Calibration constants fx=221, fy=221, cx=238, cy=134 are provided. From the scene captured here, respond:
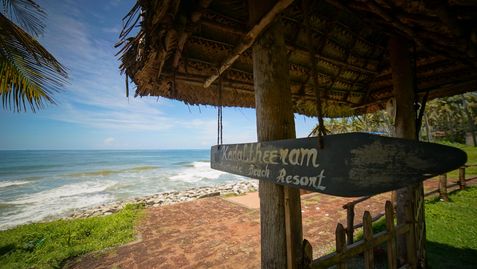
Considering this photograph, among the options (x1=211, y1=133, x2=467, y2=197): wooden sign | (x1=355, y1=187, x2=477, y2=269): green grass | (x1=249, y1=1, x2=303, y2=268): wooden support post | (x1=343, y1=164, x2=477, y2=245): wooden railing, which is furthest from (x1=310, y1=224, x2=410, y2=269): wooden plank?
(x1=355, y1=187, x2=477, y2=269): green grass

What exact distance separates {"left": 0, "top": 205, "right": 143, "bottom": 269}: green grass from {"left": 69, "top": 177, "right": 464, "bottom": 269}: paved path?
1.79ft

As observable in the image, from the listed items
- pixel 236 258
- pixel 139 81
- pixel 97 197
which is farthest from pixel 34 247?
pixel 97 197

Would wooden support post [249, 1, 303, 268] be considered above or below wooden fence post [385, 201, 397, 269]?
above

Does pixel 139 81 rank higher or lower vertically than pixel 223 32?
lower

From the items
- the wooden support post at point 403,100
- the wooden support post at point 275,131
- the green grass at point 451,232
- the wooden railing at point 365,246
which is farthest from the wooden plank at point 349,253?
the green grass at point 451,232

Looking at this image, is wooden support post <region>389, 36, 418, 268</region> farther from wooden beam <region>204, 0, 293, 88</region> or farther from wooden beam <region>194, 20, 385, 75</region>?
wooden beam <region>204, 0, 293, 88</region>

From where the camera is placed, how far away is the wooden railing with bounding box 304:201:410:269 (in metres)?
2.14

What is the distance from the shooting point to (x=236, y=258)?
5121mm

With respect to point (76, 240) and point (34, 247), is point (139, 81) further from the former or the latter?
point (34, 247)

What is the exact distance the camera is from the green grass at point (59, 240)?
6.12 metres

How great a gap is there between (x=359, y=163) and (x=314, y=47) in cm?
279

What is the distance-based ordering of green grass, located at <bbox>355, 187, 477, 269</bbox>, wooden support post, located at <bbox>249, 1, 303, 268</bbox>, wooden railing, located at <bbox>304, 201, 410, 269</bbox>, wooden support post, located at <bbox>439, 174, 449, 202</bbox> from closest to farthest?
wooden support post, located at <bbox>249, 1, 303, 268</bbox> < wooden railing, located at <bbox>304, 201, 410, 269</bbox> < green grass, located at <bbox>355, 187, 477, 269</bbox> < wooden support post, located at <bbox>439, 174, 449, 202</bbox>

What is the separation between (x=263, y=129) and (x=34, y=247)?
9.26 meters

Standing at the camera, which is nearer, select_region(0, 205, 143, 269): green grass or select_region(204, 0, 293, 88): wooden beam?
select_region(204, 0, 293, 88): wooden beam
